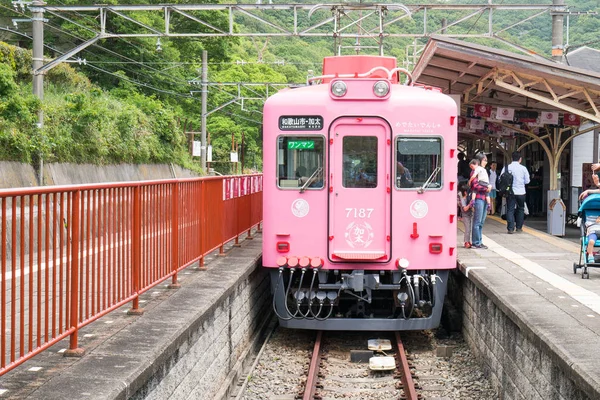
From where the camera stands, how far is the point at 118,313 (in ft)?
23.3

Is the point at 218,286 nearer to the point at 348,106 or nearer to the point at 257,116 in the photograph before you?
the point at 348,106

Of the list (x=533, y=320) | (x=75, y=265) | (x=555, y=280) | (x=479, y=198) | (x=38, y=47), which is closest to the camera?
(x=75, y=265)

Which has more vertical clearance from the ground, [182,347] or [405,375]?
[182,347]

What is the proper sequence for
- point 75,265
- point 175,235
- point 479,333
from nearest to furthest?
point 75,265 → point 175,235 → point 479,333

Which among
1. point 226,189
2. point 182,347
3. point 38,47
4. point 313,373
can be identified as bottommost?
point 313,373

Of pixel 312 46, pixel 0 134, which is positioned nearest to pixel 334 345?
pixel 0 134

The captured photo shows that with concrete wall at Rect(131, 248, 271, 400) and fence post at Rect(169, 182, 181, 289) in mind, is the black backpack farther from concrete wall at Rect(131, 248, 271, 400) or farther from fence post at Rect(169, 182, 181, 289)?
fence post at Rect(169, 182, 181, 289)

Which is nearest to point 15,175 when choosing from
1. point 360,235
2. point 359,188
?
point 359,188

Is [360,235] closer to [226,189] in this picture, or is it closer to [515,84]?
[226,189]

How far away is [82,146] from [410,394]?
16.6 meters

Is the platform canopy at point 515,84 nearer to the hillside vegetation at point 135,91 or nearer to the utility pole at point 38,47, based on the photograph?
the hillside vegetation at point 135,91

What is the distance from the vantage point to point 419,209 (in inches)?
411

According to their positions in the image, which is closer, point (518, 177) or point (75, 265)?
point (75, 265)

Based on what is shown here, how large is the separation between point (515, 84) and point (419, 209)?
7.37 metres
